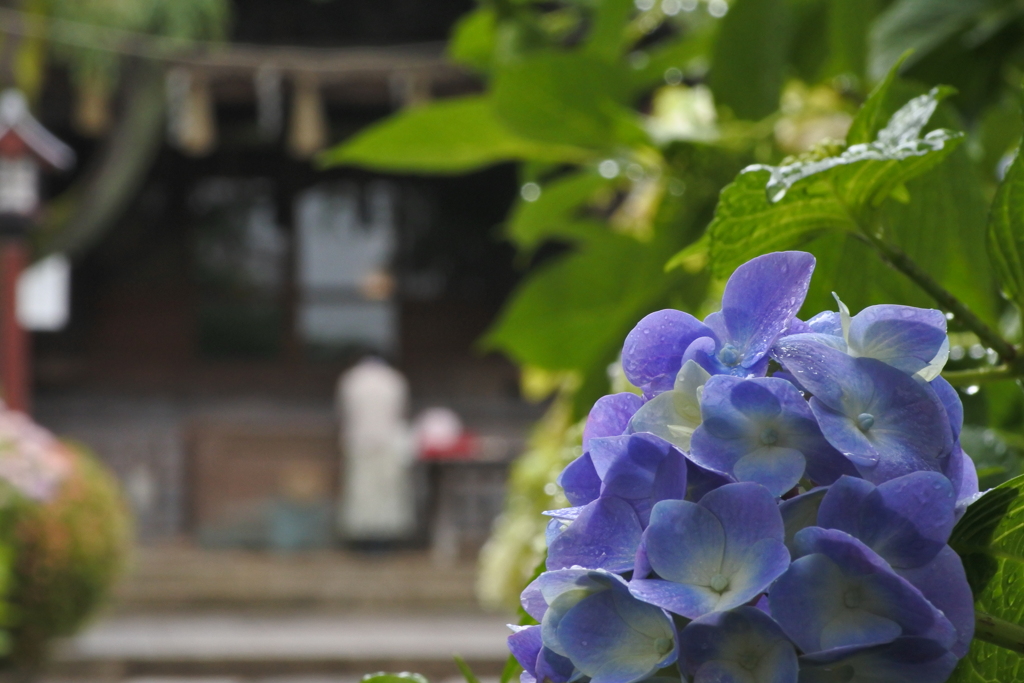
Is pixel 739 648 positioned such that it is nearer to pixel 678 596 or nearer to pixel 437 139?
pixel 678 596

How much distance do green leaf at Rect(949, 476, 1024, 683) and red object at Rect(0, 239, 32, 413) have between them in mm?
5635

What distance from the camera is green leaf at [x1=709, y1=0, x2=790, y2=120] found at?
1.59 ft

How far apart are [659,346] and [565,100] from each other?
0.31 meters

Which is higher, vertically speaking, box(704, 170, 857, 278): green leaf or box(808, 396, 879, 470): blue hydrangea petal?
box(704, 170, 857, 278): green leaf

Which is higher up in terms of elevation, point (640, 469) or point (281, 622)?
point (640, 469)

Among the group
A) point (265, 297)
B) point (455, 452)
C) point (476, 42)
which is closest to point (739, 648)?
point (476, 42)

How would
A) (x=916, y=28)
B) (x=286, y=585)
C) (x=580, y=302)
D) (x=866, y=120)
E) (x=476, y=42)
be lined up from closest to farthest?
(x=866, y=120) < (x=916, y=28) < (x=580, y=302) < (x=476, y=42) < (x=286, y=585)

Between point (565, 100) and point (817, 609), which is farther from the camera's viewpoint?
point (565, 100)

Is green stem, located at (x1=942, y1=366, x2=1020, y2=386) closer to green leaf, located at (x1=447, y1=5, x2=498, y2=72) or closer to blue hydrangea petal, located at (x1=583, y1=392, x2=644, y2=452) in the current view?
blue hydrangea petal, located at (x1=583, y1=392, x2=644, y2=452)

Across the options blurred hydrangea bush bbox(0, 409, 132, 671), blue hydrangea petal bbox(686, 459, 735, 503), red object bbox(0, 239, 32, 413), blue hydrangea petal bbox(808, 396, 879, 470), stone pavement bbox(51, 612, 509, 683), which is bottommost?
stone pavement bbox(51, 612, 509, 683)

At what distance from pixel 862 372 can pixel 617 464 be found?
1.7 inches

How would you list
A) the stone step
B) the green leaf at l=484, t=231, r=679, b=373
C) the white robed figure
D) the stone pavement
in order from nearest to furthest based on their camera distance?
1. the green leaf at l=484, t=231, r=679, b=373
2. the stone pavement
3. the stone step
4. the white robed figure

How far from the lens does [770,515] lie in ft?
0.55

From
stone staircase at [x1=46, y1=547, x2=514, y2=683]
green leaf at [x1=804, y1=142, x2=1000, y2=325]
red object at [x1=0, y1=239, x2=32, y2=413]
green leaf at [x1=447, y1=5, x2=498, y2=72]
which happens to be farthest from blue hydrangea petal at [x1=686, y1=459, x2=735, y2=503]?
red object at [x1=0, y1=239, x2=32, y2=413]
